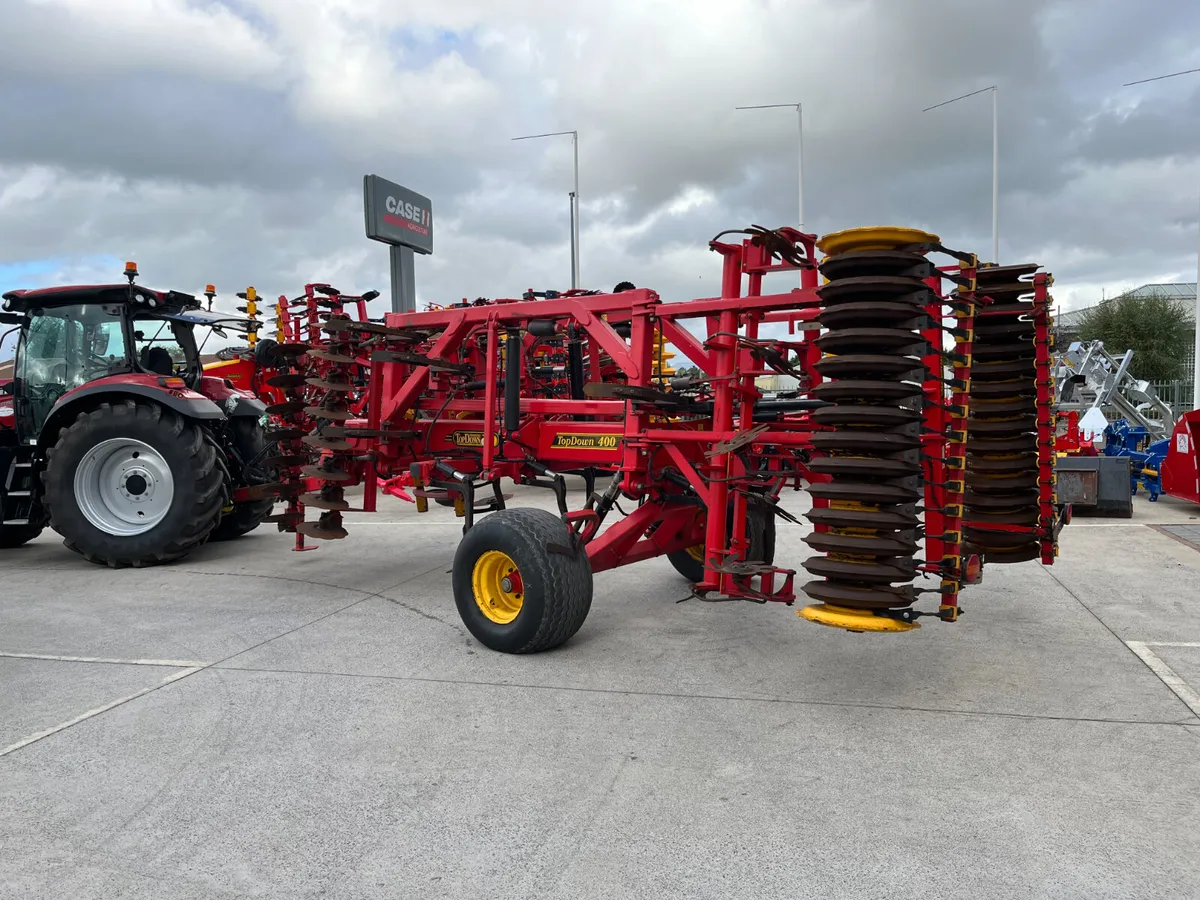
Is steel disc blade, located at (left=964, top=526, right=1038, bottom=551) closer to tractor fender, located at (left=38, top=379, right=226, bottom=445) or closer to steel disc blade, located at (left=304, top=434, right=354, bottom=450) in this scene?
steel disc blade, located at (left=304, top=434, right=354, bottom=450)

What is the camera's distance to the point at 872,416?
3.64m

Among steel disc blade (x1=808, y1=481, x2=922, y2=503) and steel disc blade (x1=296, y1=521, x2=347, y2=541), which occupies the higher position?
steel disc blade (x1=808, y1=481, x2=922, y2=503)

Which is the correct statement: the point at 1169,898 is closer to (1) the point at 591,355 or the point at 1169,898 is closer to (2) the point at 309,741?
(2) the point at 309,741

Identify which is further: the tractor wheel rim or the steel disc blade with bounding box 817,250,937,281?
the tractor wheel rim

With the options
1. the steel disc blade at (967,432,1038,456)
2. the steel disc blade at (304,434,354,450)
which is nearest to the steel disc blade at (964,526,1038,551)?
the steel disc blade at (967,432,1038,456)

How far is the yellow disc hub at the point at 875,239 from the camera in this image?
3.70m

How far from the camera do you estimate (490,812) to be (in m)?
3.05

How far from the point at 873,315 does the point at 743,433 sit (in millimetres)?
1024

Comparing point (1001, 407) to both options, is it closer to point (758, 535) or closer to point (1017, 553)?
point (1017, 553)

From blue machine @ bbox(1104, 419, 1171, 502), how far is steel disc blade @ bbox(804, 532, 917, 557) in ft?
27.2

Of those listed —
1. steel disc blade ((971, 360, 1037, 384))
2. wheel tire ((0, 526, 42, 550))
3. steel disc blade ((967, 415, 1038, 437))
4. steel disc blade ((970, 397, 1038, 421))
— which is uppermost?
steel disc blade ((971, 360, 1037, 384))

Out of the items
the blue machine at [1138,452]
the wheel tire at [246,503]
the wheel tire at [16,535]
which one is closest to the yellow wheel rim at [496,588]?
the wheel tire at [246,503]

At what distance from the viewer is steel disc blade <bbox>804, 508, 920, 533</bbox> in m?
3.64

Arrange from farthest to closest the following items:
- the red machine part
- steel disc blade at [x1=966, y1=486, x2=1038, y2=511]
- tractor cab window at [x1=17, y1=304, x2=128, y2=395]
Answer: the red machine part
tractor cab window at [x1=17, y1=304, x2=128, y2=395]
steel disc blade at [x1=966, y1=486, x2=1038, y2=511]
